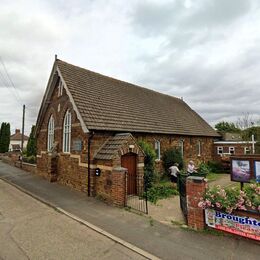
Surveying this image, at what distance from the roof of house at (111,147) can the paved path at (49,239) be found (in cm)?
331

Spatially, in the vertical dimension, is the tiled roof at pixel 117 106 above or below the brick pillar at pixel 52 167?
above

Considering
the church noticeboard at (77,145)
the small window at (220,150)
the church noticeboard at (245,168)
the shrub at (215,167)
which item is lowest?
the shrub at (215,167)

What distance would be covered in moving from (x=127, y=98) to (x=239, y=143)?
1779 centimetres

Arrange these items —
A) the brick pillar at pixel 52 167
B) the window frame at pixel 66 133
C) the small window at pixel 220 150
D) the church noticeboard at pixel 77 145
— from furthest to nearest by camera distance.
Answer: the small window at pixel 220 150, the brick pillar at pixel 52 167, the window frame at pixel 66 133, the church noticeboard at pixel 77 145

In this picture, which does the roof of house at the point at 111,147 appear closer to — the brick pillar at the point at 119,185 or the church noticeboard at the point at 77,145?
the brick pillar at the point at 119,185

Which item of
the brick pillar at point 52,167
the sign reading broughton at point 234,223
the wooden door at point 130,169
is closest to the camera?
the sign reading broughton at point 234,223

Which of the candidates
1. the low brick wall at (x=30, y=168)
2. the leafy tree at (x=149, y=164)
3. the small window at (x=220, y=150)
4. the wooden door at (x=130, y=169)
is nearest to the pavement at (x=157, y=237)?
the wooden door at (x=130, y=169)

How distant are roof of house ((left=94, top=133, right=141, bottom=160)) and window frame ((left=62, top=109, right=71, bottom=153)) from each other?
342 centimetres

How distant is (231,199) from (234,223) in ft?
2.25

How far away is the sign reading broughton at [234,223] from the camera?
6273 mm

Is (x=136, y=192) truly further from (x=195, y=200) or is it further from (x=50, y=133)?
(x=50, y=133)

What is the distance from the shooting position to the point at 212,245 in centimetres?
619

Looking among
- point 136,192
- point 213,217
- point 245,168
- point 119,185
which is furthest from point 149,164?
point 213,217

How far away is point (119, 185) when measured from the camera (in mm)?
9570
